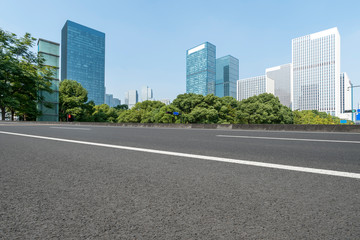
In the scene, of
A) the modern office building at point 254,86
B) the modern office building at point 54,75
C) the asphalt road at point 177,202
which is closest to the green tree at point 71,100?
the modern office building at point 54,75

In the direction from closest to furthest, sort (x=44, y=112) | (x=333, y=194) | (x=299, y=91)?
1. (x=333, y=194)
2. (x=44, y=112)
3. (x=299, y=91)

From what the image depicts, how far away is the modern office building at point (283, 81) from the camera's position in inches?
7372

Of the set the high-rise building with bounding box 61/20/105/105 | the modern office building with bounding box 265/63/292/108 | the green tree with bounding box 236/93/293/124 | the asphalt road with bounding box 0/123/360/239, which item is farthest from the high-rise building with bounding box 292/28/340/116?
the asphalt road with bounding box 0/123/360/239

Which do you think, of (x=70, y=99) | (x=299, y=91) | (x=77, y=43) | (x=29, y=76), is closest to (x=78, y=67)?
(x=77, y=43)

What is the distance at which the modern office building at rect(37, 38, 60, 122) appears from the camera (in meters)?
36.3

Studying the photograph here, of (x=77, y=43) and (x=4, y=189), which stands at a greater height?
(x=77, y=43)

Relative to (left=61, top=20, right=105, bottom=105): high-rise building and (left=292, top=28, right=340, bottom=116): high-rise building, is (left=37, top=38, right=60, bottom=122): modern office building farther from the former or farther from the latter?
(left=292, top=28, right=340, bottom=116): high-rise building

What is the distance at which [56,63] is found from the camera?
38.0m

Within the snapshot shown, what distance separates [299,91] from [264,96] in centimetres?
13861

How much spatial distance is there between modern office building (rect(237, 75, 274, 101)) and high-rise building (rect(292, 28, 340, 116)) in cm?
2021

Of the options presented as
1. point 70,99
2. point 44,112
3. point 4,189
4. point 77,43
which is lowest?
point 4,189

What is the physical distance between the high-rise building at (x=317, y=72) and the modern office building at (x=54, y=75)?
17076 cm

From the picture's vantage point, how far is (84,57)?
17650cm

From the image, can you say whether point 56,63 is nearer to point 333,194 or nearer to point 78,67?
point 333,194
